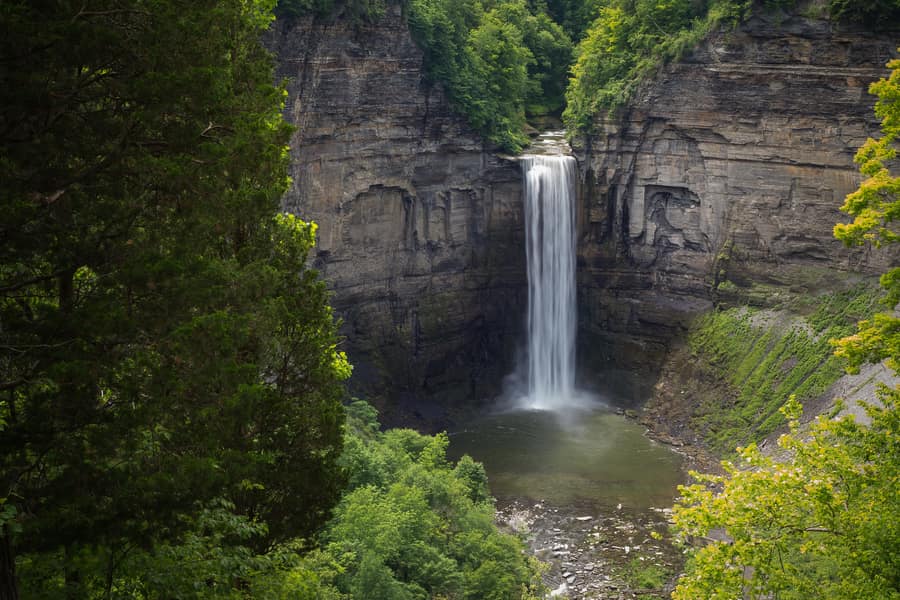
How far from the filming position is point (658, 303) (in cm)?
4988

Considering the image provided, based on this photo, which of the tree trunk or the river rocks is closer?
the tree trunk

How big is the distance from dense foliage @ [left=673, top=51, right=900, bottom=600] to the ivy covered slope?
2936 cm

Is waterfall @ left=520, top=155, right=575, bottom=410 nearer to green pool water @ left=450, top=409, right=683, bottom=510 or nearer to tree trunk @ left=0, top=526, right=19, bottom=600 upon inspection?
green pool water @ left=450, top=409, right=683, bottom=510

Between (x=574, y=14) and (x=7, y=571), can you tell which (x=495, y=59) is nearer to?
(x=574, y=14)

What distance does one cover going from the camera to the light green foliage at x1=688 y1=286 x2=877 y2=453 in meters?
40.2

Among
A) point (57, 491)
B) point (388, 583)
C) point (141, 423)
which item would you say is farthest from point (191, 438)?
point (388, 583)

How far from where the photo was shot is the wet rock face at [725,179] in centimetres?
4188

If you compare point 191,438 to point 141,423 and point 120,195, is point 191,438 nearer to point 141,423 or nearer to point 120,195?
point 141,423

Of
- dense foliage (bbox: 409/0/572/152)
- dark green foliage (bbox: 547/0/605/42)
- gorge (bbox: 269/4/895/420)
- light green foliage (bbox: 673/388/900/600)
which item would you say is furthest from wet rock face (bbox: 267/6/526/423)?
light green foliage (bbox: 673/388/900/600)

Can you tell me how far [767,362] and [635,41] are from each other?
1820 cm

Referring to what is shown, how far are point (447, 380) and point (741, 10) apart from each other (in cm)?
2332

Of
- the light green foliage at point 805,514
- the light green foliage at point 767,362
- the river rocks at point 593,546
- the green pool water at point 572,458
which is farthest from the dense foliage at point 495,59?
the light green foliage at point 805,514

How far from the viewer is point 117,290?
10648mm

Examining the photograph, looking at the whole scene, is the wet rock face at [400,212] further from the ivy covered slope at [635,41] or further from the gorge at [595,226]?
the ivy covered slope at [635,41]
